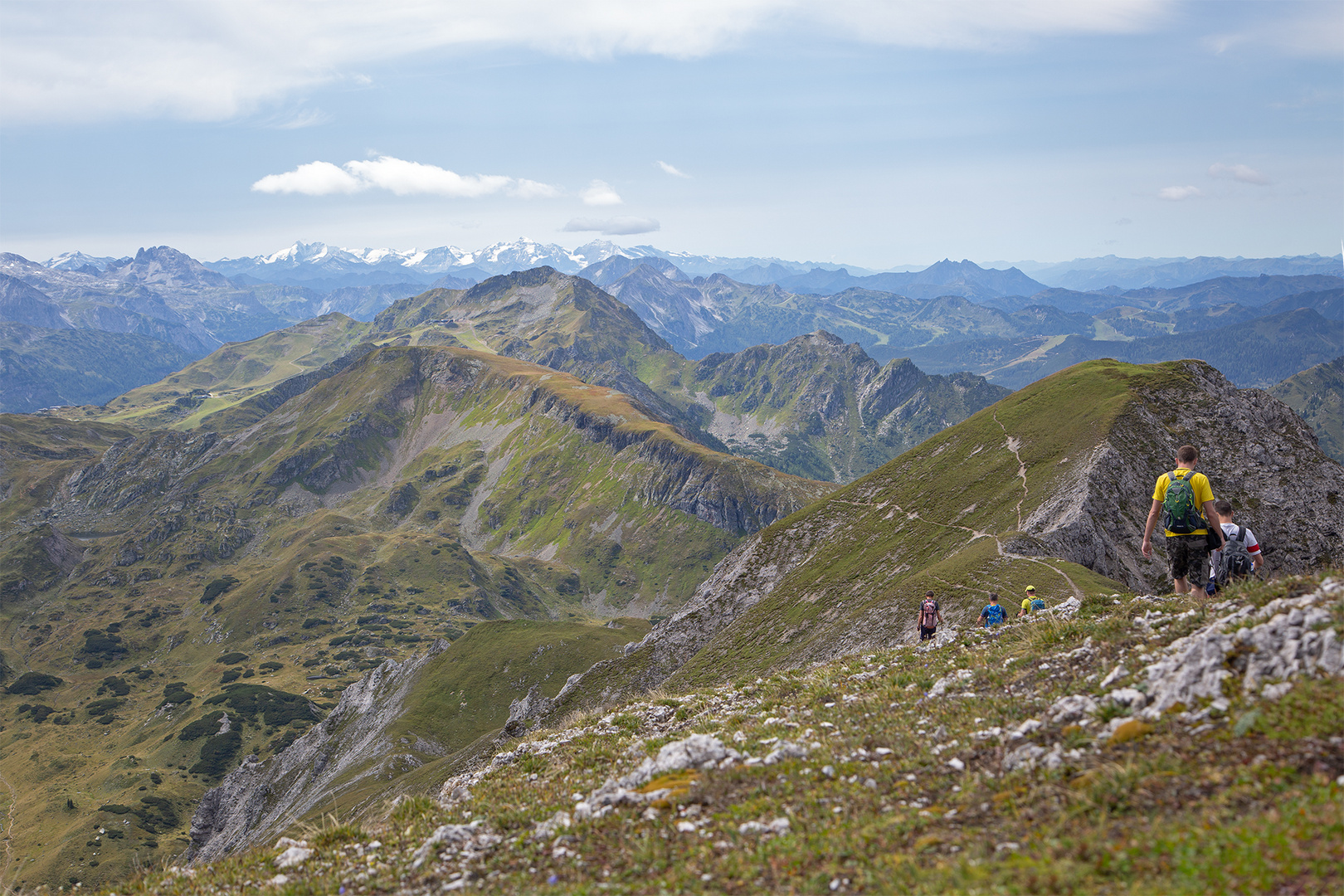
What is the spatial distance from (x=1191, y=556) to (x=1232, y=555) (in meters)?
1.05

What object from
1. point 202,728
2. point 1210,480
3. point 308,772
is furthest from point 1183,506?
point 202,728

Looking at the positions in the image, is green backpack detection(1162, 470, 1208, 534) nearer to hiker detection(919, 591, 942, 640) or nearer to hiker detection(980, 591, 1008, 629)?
hiker detection(980, 591, 1008, 629)

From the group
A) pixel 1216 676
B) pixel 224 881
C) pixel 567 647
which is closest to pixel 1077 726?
pixel 1216 676

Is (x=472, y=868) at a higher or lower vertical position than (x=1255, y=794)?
lower

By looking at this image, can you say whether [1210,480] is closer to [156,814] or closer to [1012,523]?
[1012,523]

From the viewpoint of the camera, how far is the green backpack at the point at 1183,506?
70.7 feet

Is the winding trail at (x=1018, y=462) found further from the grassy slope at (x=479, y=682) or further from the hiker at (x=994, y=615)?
the grassy slope at (x=479, y=682)

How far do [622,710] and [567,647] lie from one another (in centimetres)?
11278

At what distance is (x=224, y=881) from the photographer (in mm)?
15930

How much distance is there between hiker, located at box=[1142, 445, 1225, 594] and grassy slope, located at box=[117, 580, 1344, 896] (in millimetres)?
2819

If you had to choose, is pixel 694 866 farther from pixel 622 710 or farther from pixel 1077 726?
pixel 622 710

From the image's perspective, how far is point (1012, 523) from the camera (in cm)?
7069

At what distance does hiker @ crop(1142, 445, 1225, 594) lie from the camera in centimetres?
2145

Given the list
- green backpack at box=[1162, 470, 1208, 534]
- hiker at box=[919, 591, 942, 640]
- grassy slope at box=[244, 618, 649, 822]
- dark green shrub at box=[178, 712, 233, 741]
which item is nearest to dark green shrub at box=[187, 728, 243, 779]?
dark green shrub at box=[178, 712, 233, 741]
